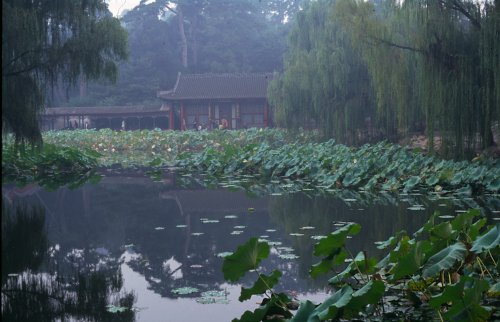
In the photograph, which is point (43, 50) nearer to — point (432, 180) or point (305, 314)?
point (432, 180)

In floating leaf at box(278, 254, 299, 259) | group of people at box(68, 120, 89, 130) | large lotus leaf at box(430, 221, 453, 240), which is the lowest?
floating leaf at box(278, 254, 299, 259)

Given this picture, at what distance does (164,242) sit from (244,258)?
223 cm

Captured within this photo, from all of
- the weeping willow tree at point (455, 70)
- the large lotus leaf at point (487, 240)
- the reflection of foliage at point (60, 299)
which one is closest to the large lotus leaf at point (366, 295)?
the large lotus leaf at point (487, 240)

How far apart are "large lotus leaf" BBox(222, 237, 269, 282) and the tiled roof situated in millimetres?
24516

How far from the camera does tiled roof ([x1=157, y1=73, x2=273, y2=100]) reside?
27.6 metres

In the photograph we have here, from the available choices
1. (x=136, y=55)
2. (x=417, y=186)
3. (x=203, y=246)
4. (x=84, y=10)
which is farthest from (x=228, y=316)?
(x=136, y=55)

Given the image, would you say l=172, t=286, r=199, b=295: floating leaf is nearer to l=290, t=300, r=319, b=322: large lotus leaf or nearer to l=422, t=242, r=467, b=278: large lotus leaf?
l=290, t=300, r=319, b=322: large lotus leaf

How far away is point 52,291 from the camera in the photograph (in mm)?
3348

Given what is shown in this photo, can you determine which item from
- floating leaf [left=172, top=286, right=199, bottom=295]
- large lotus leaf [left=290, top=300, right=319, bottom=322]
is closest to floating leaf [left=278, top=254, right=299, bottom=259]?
floating leaf [left=172, top=286, right=199, bottom=295]

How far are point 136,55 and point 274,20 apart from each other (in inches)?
683

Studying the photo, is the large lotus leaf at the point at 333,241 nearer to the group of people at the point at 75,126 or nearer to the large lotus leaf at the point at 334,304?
the large lotus leaf at the point at 334,304

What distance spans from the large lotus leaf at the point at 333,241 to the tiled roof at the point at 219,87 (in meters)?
24.3

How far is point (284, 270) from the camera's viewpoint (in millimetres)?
3785

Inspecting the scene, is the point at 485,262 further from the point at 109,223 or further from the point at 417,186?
the point at 417,186
